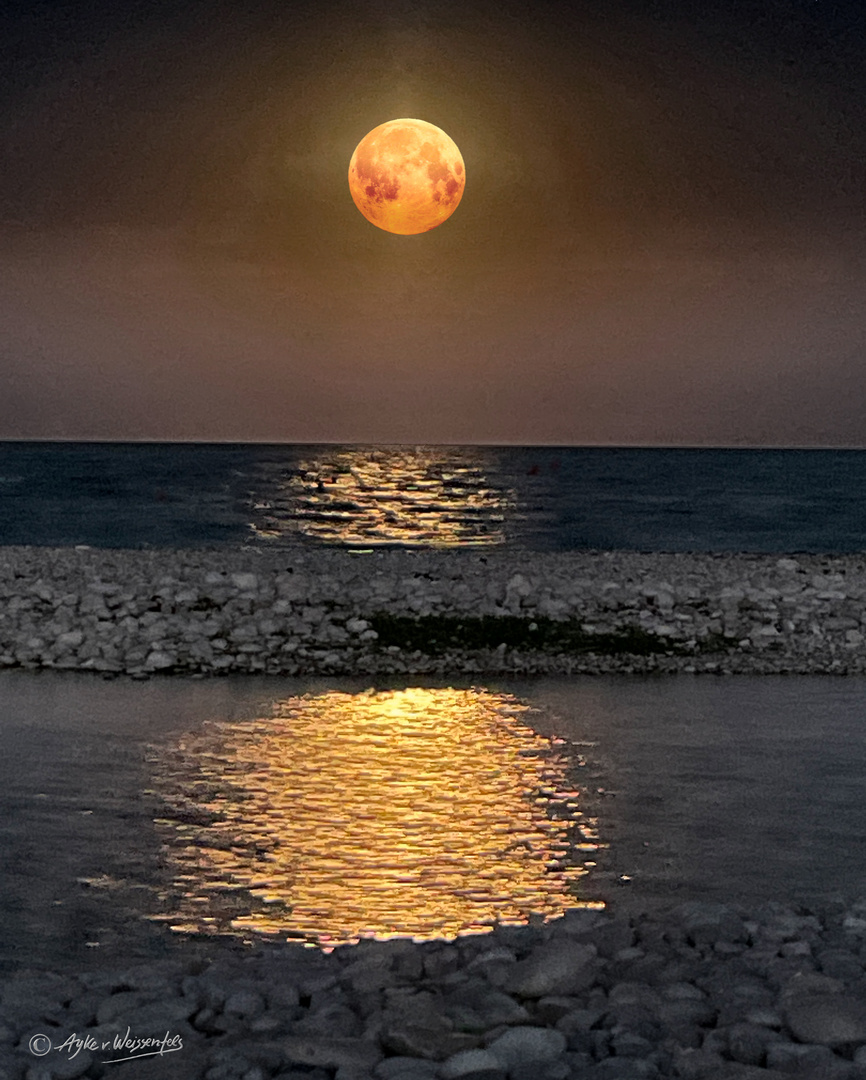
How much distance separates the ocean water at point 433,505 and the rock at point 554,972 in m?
35.1

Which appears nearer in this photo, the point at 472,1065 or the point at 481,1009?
the point at 472,1065

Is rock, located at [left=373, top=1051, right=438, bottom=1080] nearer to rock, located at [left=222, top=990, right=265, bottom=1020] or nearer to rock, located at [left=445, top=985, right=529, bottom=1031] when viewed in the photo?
rock, located at [left=445, top=985, right=529, bottom=1031]

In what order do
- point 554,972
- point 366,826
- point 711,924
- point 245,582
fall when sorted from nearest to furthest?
point 554,972 < point 711,924 < point 366,826 < point 245,582

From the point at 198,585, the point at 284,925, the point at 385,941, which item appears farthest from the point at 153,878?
the point at 198,585

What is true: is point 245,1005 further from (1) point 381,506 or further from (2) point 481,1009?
(1) point 381,506

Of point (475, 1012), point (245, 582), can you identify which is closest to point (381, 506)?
point (245, 582)

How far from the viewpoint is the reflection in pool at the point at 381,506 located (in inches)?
1794

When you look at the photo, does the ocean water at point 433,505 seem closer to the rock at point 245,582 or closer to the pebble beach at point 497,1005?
the rock at point 245,582

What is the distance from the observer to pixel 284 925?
6906mm

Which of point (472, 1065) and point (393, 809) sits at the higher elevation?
point (472, 1065)

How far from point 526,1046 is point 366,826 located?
14.4ft

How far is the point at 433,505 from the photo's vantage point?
5953 cm

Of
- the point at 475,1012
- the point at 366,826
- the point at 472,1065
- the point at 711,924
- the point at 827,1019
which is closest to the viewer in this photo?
the point at 472,1065
